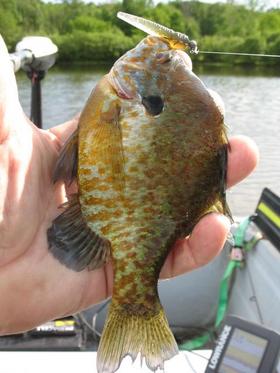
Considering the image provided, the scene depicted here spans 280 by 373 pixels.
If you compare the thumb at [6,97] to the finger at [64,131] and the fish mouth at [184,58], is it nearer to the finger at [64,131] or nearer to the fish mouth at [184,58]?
the finger at [64,131]

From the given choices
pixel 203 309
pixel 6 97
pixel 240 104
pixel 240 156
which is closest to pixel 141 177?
pixel 240 156

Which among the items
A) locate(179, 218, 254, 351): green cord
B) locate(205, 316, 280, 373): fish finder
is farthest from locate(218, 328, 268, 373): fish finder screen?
locate(179, 218, 254, 351): green cord

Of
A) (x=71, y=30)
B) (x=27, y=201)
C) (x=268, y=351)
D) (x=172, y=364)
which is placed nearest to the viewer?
(x=27, y=201)

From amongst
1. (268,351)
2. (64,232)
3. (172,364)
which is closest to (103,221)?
(64,232)

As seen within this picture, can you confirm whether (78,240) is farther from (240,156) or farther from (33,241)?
(240,156)

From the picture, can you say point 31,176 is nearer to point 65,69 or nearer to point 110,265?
point 110,265

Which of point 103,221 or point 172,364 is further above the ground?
point 103,221

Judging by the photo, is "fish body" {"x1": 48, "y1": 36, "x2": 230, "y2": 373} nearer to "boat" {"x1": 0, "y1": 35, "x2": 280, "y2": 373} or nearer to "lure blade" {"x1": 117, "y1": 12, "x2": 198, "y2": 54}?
"lure blade" {"x1": 117, "y1": 12, "x2": 198, "y2": 54}

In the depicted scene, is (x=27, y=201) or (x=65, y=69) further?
(x=65, y=69)
